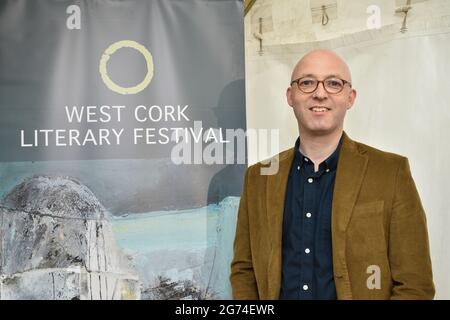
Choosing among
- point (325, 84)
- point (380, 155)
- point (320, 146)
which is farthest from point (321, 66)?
point (380, 155)

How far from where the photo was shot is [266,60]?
2.51 metres

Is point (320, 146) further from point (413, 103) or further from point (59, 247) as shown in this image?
point (59, 247)

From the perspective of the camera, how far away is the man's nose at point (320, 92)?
6.88ft

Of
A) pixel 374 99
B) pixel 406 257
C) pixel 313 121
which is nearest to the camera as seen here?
pixel 406 257

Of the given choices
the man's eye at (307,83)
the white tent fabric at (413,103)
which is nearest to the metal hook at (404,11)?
the white tent fabric at (413,103)

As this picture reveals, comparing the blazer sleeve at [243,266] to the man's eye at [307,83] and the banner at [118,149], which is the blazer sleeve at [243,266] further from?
the man's eye at [307,83]

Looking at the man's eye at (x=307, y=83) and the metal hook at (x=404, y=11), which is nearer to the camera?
the man's eye at (x=307, y=83)

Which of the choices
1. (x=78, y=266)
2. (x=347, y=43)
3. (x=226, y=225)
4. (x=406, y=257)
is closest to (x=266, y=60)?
(x=347, y=43)

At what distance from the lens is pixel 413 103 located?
7.75ft

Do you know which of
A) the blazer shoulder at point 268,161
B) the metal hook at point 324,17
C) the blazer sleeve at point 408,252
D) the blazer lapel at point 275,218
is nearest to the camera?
the blazer sleeve at point 408,252

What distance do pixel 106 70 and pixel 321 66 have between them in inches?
39.1

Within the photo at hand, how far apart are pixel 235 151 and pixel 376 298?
35.0 inches

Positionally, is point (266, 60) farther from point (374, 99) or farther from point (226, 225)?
point (226, 225)

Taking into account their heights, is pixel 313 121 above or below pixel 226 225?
above
